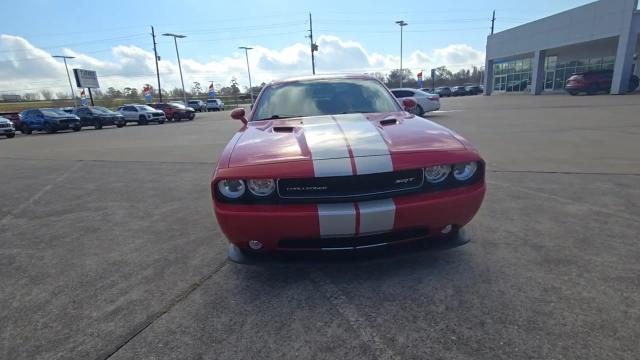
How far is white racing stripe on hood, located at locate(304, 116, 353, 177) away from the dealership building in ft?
103

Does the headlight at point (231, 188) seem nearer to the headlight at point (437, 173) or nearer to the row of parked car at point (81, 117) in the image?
the headlight at point (437, 173)

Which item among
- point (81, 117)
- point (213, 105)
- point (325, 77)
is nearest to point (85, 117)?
point (81, 117)

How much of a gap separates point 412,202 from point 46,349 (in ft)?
7.44

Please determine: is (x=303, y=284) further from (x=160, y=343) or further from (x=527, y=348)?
(x=527, y=348)

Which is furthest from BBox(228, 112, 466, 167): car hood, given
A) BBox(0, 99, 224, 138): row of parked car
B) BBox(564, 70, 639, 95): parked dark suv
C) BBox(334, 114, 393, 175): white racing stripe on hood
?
BBox(564, 70, 639, 95): parked dark suv

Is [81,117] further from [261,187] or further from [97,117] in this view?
[261,187]

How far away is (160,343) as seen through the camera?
6.22 feet

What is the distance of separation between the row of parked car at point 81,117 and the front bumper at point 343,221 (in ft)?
76.8

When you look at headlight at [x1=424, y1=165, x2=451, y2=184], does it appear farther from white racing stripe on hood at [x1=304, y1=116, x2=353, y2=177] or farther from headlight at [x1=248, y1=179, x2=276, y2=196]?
headlight at [x1=248, y1=179, x2=276, y2=196]

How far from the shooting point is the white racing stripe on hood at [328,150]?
2.01 meters

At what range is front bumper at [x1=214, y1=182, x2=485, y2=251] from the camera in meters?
1.98

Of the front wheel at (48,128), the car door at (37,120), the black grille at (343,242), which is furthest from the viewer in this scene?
the car door at (37,120)

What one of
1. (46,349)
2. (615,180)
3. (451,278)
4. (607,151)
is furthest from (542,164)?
(46,349)

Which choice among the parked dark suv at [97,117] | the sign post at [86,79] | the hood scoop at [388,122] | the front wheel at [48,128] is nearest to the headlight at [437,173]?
the hood scoop at [388,122]
